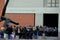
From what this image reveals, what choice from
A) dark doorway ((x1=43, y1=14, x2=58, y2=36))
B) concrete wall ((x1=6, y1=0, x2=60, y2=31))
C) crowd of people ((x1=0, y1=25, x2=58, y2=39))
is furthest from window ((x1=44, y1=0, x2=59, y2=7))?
crowd of people ((x1=0, y1=25, x2=58, y2=39))

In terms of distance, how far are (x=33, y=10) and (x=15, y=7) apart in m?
1.84

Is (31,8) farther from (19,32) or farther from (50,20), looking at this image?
(19,32)

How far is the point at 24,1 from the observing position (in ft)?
79.6

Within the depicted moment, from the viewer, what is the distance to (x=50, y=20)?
2395 cm

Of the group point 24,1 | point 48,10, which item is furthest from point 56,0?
point 24,1

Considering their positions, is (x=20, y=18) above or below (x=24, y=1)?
below

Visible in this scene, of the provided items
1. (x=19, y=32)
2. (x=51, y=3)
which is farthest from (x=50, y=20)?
(x=19, y=32)

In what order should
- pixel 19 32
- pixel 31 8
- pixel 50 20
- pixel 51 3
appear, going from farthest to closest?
1. pixel 51 3
2. pixel 50 20
3. pixel 31 8
4. pixel 19 32

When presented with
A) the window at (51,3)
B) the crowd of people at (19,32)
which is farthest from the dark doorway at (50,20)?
the crowd of people at (19,32)

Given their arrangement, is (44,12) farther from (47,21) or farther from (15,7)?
(15,7)

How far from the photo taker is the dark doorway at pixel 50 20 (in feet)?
77.8

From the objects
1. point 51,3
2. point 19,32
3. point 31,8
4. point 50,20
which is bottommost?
point 19,32

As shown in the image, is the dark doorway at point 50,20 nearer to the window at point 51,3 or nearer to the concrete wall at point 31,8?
the concrete wall at point 31,8

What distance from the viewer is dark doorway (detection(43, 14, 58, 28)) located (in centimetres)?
2372
